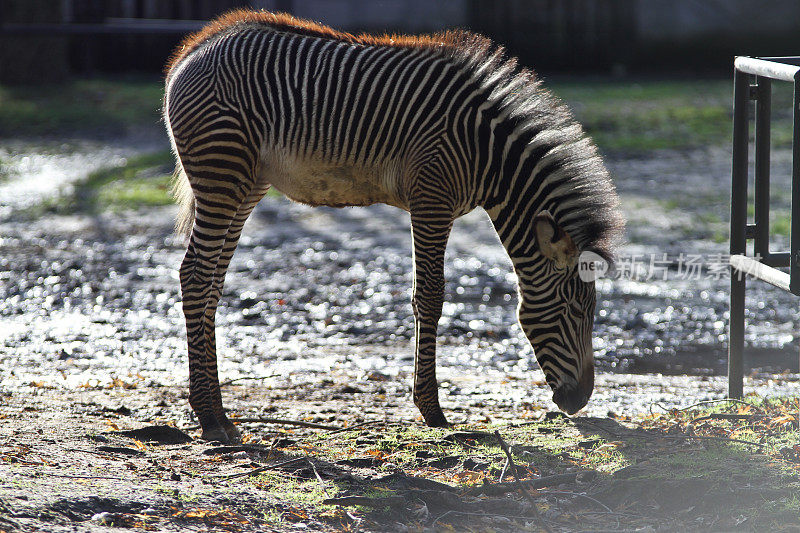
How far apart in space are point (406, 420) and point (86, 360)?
2600 mm

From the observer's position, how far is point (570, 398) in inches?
207

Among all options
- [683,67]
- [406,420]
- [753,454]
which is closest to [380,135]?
[406,420]

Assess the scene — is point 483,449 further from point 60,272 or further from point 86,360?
point 60,272

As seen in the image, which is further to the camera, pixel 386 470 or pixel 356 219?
pixel 356 219

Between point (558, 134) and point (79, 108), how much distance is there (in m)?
13.5

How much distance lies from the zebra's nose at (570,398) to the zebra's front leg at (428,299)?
67cm

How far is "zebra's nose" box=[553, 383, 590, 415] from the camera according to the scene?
207 inches

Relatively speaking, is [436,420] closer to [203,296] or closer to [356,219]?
[203,296]

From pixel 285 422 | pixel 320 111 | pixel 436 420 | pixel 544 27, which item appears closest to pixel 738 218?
Answer: pixel 436 420

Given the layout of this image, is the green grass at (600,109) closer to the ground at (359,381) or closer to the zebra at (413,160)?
the ground at (359,381)

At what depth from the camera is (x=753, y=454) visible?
4.51 metres

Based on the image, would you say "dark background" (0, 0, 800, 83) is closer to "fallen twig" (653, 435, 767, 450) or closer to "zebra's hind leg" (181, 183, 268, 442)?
"zebra's hind leg" (181, 183, 268, 442)

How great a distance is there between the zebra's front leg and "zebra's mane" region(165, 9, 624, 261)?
0.66 meters

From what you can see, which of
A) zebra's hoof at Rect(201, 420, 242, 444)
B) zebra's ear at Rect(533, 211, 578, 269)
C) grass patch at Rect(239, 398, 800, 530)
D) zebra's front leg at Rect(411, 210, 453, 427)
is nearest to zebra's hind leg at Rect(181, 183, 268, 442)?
zebra's hoof at Rect(201, 420, 242, 444)
